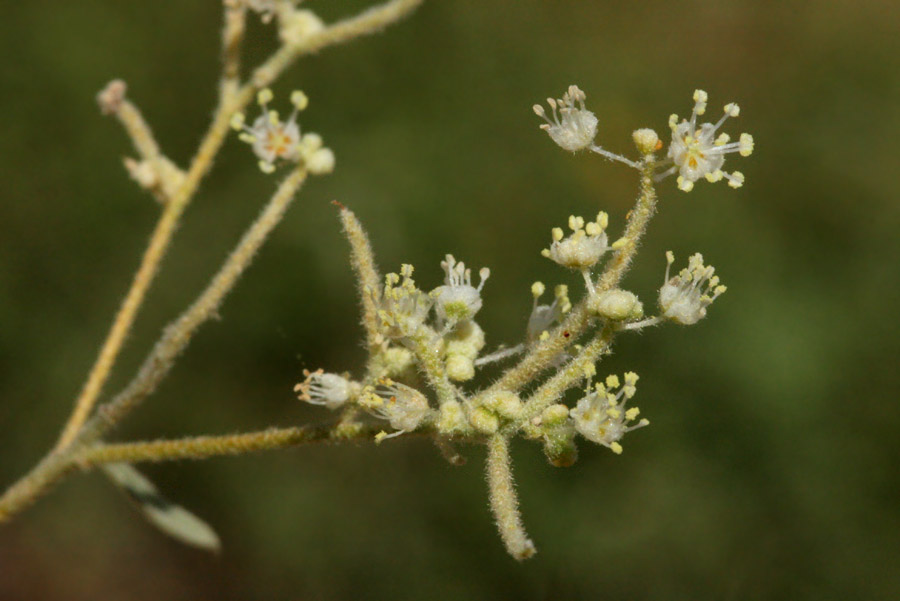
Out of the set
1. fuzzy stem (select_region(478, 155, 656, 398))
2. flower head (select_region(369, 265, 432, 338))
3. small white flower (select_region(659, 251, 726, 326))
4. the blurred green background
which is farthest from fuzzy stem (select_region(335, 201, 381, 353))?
the blurred green background

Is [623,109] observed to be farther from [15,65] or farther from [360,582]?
[15,65]

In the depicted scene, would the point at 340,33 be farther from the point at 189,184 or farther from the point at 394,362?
the point at 394,362

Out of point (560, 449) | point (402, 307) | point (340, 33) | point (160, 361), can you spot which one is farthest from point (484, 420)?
point (340, 33)

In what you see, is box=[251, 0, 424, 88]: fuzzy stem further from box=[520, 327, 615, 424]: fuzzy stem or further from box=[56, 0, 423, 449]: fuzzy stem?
box=[520, 327, 615, 424]: fuzzy stem

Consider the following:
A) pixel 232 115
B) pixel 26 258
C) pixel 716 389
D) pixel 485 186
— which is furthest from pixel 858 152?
pixel 26 258

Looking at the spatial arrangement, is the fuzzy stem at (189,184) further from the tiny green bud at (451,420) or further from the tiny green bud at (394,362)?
the tiny green bud at (451,420)
